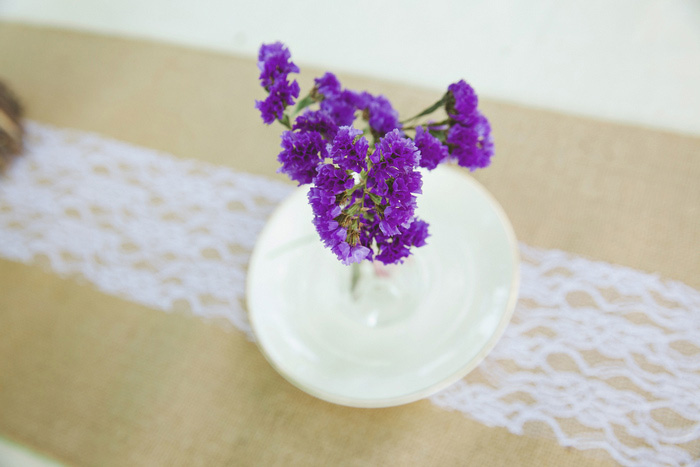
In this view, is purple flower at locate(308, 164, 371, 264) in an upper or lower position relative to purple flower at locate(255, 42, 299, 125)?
lower

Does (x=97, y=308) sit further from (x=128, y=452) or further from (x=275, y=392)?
(x=275, y=392)

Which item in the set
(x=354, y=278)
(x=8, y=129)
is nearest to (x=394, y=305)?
(x=354, y=278)

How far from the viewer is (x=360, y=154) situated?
388 mm

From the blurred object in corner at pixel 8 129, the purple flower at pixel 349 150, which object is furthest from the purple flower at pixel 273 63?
the blurred object in corner at pixel 8 129

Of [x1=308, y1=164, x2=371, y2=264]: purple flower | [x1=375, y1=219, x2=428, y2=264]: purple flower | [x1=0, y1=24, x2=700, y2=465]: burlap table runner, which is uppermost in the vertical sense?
[x1=308, y1=164, x2=371, y2=264]: purple flower

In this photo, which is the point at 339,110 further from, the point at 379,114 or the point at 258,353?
the point at 258,353

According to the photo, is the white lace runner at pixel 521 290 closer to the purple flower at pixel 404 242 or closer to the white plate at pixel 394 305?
the white plate at pixel 394 305

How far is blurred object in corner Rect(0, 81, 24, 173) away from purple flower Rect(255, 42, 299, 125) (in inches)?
31.8

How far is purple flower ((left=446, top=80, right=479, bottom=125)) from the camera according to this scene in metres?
0.45

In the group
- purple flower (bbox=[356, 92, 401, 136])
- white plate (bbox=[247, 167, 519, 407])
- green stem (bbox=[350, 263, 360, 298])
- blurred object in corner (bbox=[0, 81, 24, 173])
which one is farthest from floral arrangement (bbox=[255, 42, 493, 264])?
blurred object in corner (bbox=[0, 81, 24, 173])

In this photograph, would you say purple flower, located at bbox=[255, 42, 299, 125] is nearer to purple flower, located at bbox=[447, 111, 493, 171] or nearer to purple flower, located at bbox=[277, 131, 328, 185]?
purple flower, located at bbox=[277, 131, 328, 185]

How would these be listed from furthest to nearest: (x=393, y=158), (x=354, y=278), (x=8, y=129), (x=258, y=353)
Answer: (x=8, y=129) < (x=258, y=353) < (x=354, y=278) < (x=393, y=158)

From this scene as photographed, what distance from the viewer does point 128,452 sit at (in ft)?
2.37

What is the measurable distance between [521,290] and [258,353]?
42cm
